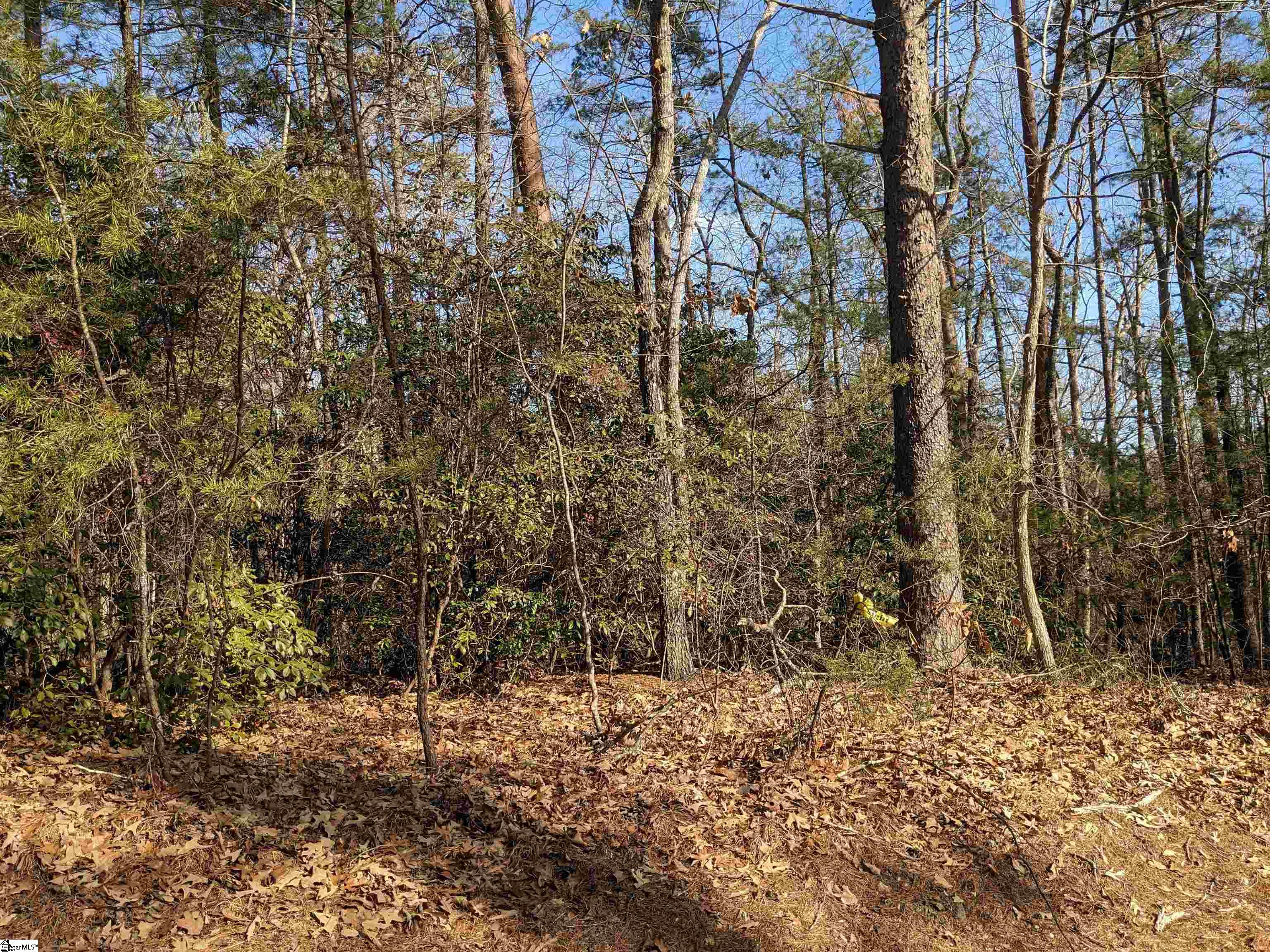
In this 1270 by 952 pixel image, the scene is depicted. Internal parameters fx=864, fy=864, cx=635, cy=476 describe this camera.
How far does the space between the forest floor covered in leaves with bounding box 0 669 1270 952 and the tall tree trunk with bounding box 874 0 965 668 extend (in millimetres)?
1410

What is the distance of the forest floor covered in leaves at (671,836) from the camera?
3648 mm

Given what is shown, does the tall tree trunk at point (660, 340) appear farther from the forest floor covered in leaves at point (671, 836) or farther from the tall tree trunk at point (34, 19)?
the tall tree trunk at point (34, 19)

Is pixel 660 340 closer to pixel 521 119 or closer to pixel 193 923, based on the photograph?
pixel 521 119

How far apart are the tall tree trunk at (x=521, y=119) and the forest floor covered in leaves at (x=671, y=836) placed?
5.27 metres

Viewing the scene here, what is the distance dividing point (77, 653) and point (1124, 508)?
1099cm

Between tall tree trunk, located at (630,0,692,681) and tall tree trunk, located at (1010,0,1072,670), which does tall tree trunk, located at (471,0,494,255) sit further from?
tall tree trunk, located at (1010,0,1072,670)

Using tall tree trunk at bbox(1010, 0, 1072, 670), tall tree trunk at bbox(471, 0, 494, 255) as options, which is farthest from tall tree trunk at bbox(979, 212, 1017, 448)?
tall tree trunk at bbox(471, 0, 494, 255)

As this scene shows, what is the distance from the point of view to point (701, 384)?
9750mm

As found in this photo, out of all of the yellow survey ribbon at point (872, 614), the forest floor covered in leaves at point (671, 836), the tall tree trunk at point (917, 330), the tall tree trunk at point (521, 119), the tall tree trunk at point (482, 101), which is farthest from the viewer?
the tall tree trunk at point (521, 119)

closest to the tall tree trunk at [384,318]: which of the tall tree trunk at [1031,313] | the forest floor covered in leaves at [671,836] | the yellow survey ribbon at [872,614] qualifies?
the forest floor covered in leaves at [671,836]

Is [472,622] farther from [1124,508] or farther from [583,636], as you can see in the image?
[1124,508]

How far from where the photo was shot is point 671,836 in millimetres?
4406

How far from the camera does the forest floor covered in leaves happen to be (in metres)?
3.65

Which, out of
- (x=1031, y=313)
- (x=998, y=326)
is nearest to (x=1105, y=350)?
(x=998, y=326)
